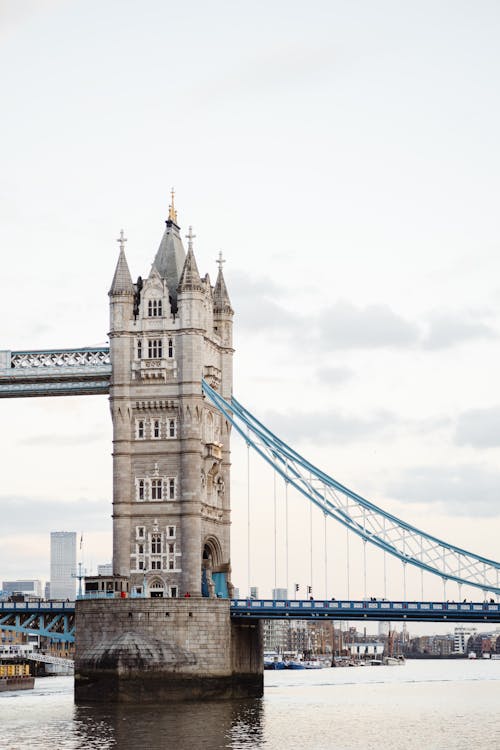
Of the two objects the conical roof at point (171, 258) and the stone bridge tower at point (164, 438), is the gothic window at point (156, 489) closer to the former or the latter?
the stone bridge tower at point (164, 438)

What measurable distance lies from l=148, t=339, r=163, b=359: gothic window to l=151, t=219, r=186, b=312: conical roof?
3624 mm

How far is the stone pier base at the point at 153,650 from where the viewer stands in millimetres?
97062

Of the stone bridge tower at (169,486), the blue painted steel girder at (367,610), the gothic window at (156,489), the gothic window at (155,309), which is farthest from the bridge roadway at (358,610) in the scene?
the gothic window at (155,309)

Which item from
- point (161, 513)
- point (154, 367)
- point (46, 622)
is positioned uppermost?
point (154, 367)

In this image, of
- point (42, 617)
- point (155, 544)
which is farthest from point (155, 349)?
point (42, 617)

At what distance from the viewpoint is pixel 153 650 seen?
→ 322ft

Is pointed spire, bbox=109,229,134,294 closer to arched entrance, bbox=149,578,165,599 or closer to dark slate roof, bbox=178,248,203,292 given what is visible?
dark slate roof, bbox=178,248,203,292

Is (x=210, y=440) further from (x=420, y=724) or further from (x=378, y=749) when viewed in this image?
(x=378, y=749)

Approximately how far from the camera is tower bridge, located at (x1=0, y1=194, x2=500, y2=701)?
99.2m

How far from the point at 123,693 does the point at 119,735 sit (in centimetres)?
1940

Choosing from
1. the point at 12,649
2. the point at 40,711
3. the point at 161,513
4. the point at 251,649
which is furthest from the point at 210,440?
the point at 12,649

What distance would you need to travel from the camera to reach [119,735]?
7731 cm

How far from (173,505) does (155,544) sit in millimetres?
3063

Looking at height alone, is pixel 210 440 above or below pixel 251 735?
above
